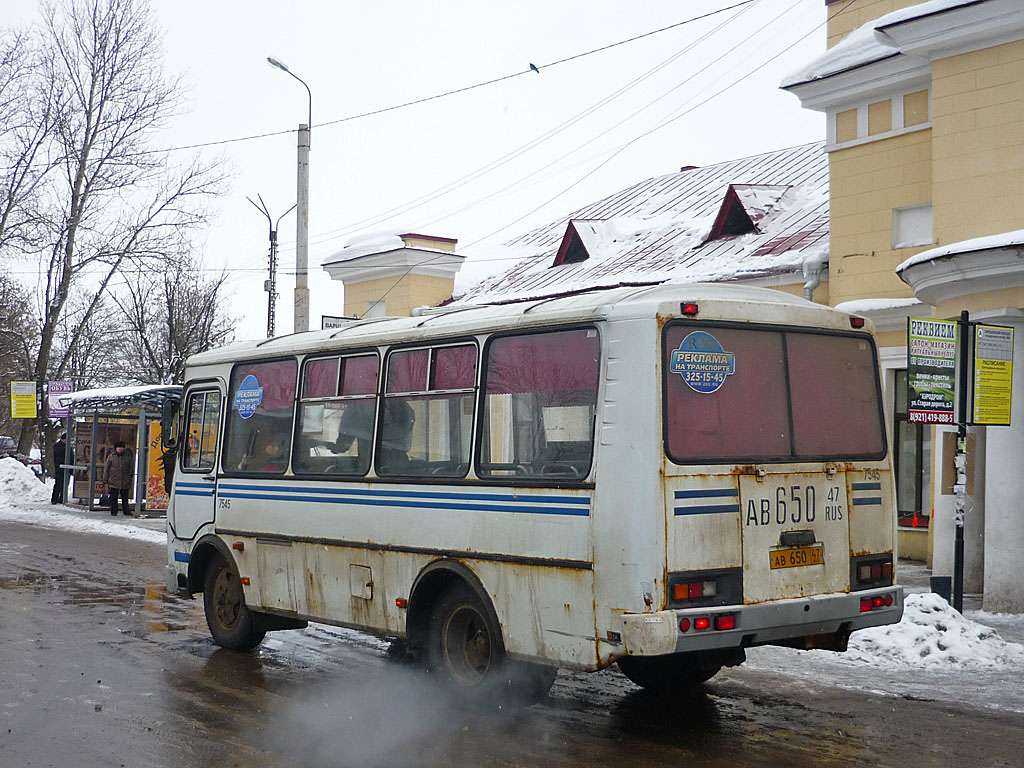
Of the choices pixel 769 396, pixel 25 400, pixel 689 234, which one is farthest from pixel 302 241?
pixel 25 400

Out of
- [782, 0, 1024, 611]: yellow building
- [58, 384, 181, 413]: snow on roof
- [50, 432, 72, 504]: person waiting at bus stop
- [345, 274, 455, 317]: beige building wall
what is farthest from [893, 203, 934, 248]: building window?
[50, 432, 72, 504]: person waiting at bus stop

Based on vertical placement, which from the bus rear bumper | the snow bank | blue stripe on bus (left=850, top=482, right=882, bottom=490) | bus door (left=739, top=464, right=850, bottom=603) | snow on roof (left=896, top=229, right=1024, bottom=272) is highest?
snow on roof (left=896, top=229, right=1024, bottom=272)

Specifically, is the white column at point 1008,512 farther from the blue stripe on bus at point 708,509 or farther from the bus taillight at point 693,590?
the bus taillight at point 693,590

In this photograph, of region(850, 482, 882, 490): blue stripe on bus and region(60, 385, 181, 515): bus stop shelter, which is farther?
region(60, 385, 181, 515): bus stop shelter

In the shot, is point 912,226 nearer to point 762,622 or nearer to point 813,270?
point 813,270

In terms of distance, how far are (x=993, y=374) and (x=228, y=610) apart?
304 inches

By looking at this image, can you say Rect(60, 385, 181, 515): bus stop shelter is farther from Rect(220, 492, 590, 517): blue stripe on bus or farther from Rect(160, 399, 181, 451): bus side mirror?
Rect(220, 492, 590, 517): blue stripe on bus

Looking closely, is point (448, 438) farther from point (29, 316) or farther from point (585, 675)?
point (29, 316)

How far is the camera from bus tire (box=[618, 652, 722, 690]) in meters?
8.41

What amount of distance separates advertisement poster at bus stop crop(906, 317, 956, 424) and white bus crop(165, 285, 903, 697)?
3.13m

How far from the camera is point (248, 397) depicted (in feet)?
34.7

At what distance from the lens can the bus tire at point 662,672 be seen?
8.41m

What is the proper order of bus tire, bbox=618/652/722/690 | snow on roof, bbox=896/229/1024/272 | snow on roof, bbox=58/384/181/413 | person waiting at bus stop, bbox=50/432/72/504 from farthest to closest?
person waiting at bus stop, bbox=50/432/72/504 → snow on roof, bbox=58/384/181/413 → snow on roof, bbox=896/229/1024/272 → bus tire, bbox=618/652/722/690

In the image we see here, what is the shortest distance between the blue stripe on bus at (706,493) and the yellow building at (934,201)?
21.6 ft
